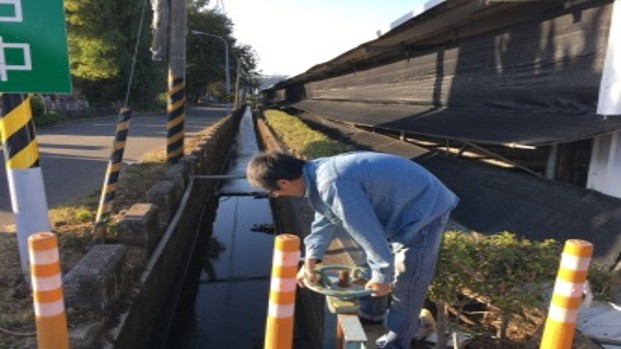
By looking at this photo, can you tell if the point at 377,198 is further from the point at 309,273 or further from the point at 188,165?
the point at 188,165

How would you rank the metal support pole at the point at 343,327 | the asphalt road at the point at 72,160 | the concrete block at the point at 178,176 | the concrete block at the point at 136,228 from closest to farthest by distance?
the metal support pole at the point at 343,327 < the concrete block at the point at 136,228 < the concrete block at the point at 178,176 < the asphalt road at the point at 72,160

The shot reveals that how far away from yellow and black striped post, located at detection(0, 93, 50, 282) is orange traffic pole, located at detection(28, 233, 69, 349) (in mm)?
1312

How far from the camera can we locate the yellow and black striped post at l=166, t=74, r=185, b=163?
902 cm

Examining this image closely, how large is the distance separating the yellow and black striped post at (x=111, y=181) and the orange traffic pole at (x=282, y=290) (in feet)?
9.54

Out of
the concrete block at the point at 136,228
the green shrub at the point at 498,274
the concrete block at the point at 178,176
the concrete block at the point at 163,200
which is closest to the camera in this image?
the green shrub at the point at 498,274

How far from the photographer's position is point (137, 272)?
461 cm

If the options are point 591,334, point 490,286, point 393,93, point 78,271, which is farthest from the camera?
point 393,93

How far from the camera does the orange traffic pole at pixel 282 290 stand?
2.51m

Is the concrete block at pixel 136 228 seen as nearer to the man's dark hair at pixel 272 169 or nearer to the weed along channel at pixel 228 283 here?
the weed along channel at pixel 228 283

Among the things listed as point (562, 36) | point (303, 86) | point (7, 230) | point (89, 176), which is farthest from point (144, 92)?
point (562, 36)

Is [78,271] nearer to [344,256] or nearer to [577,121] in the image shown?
[344,256]

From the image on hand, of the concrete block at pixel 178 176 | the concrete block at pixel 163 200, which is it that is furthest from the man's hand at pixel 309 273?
Result: the concrete block at pixel 178 176

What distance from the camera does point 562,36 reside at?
17.2 ft

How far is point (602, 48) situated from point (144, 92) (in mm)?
36630
